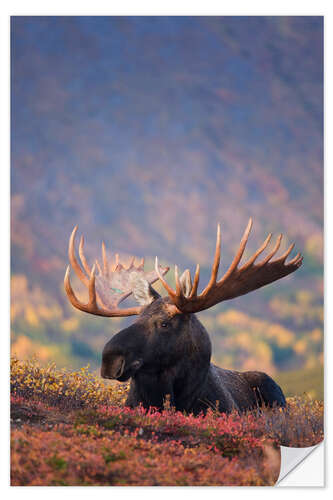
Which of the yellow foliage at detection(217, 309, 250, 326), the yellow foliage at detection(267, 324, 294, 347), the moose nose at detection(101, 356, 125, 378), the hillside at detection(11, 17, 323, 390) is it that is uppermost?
the hillside at detection(11, 17, 323, 390)

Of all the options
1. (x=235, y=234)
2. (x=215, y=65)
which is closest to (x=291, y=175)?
(x=235, y=234)

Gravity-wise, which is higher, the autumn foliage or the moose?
the moose

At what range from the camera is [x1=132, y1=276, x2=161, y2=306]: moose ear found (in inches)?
228

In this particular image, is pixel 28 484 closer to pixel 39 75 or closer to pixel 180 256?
pixel 180 256

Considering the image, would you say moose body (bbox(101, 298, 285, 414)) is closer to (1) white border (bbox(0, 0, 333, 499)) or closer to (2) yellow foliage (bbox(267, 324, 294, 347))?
(2) yellow foliage (bbox(267, 324, 294, 347))

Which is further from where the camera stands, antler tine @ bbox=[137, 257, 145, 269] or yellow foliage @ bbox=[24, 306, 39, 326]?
antler tine @ bbox=[137, 257, 145, 269]

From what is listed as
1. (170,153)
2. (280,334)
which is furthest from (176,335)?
(170,153)

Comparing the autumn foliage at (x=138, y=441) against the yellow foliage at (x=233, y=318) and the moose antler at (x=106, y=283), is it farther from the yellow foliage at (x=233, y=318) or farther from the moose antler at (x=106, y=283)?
the yellow foliage at (x=233, y=318)

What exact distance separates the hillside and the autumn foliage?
991 millimetres

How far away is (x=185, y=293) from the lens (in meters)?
5.43

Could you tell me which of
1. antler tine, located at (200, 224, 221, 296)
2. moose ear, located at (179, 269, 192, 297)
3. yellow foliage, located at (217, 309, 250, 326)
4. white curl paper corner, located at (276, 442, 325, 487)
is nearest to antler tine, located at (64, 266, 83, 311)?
moose ear, located at (179, 269, 192, 297)

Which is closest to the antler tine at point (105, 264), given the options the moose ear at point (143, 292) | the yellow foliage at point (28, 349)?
the moose ear at point (143, 292)

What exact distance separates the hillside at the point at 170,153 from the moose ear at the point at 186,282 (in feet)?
4.22

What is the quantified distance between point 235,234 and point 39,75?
2606mm
